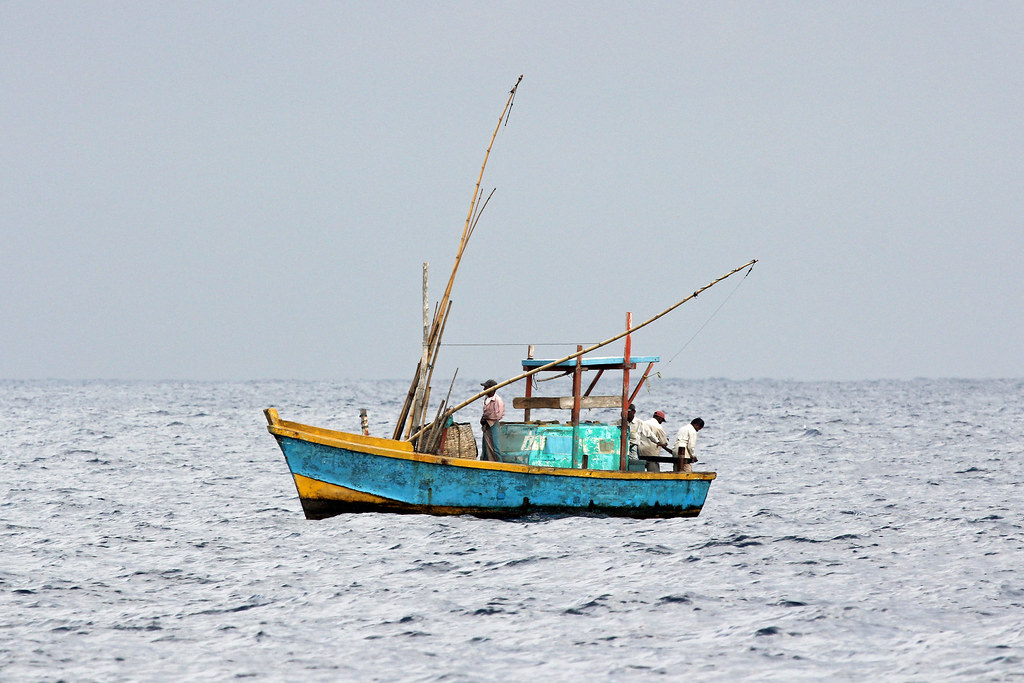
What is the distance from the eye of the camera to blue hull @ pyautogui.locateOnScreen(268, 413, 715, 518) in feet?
55.9

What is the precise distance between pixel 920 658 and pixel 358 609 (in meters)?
6.30

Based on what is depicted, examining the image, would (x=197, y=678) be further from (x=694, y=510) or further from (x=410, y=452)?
(x=694, y=510)

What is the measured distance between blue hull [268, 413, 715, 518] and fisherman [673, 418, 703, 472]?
773 mm

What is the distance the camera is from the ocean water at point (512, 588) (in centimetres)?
1126

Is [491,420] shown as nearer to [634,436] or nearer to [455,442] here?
[455,442]

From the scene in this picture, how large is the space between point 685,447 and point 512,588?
18.1 ft

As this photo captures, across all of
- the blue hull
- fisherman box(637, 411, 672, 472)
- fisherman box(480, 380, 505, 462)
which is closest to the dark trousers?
fisherman box(480, 380, 505, 462)

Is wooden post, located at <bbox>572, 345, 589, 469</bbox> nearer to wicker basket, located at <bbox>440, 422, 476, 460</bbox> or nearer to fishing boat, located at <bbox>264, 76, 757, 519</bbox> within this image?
fishing boat, located at <bbox>264, 76, 757, 519</bbox>

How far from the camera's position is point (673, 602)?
44.9 feet

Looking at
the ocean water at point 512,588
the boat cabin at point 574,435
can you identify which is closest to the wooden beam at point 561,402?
the boat cabin at point 574,435

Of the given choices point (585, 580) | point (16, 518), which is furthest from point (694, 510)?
point (16, 518)

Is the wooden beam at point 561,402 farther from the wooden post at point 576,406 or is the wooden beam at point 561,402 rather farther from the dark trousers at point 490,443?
the dark trousers at point 490,443

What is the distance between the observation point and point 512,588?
46.9 feet

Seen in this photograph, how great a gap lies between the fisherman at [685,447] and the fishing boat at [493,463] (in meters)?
0.29
